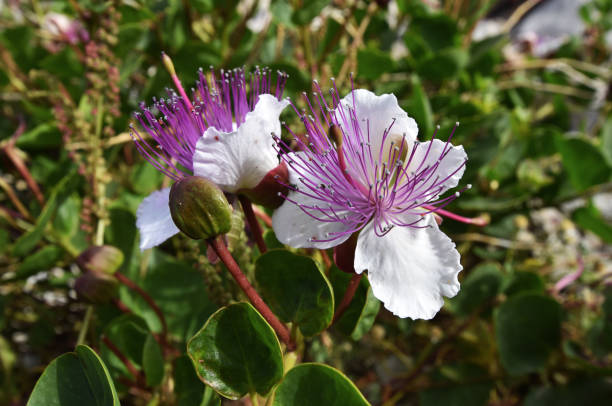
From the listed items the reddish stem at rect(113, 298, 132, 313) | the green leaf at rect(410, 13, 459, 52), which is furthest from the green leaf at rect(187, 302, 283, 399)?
the green leaf at rect(410, 13, 459, 52)

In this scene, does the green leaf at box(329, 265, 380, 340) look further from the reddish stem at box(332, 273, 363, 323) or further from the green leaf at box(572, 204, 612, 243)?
the green leaf at box(572, 204, 612, 243)

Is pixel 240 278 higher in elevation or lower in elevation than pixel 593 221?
higher

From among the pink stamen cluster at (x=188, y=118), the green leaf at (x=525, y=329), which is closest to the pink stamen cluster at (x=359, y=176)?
the pink stamen cluster at (x=188, y=118)

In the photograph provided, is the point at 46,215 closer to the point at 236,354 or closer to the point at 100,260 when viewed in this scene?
the point at 100,260

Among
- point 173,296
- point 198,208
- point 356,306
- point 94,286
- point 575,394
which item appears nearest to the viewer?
point 198,208

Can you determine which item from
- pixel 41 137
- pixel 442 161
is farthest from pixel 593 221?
pixel 41 137
